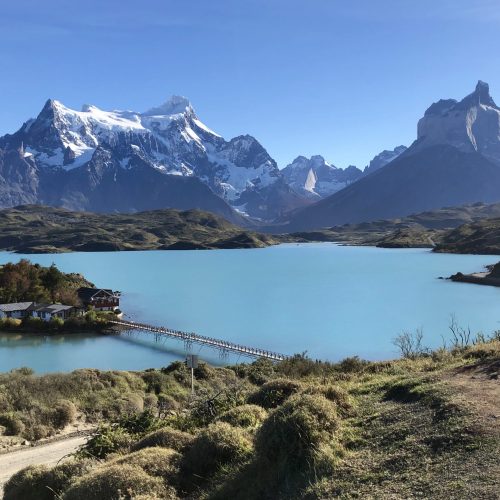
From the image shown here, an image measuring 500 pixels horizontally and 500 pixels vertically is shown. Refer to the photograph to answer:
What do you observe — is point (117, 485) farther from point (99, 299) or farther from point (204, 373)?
point (99, 299)

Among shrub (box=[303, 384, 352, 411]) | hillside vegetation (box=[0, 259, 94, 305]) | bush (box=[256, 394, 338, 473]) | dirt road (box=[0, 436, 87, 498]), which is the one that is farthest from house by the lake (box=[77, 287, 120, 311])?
bush (box=[256, 394, 338, 473])

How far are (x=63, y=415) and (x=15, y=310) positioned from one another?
61705 millimetres

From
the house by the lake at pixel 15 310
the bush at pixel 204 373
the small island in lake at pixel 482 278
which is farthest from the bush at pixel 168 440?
the small island in lake at pixel 482 278

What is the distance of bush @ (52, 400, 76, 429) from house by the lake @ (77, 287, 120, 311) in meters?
65.3

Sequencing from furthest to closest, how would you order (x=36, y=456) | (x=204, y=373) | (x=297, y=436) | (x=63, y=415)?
(x=204, y=373)
(x=63, y=415)
(x=36, y=456)
(x=297, y=436)

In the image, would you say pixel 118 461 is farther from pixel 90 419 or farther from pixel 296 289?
pixel 296 289

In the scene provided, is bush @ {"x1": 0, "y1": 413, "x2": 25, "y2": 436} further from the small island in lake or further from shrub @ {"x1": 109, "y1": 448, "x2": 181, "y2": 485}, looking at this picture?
the small island in lake

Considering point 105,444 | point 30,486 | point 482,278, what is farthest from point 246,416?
point 482,278

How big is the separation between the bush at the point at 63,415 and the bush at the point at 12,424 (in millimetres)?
1793

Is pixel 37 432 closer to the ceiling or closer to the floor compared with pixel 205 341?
closer to the ceiling

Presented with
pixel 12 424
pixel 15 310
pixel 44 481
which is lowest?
pixel 15 310

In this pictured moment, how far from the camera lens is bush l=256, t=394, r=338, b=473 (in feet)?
29.1

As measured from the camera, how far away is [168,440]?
37.0 ft

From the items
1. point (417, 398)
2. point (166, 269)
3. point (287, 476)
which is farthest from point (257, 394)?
point (166, 269)
